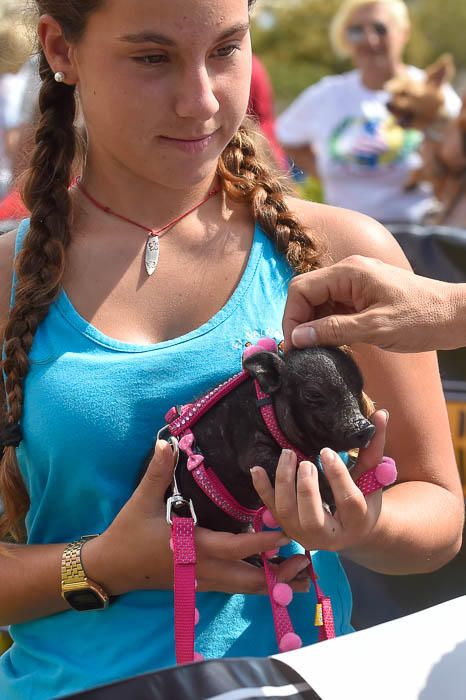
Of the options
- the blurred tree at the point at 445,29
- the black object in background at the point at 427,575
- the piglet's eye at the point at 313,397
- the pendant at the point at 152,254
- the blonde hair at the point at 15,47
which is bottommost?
the blurred tree at the point at 445,29

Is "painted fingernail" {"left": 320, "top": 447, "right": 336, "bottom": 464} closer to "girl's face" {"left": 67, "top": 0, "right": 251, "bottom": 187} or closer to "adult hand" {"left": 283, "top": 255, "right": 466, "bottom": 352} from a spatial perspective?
"adult hand" {"left": 283, "top": 255, "right": 466, "bottom": 352}

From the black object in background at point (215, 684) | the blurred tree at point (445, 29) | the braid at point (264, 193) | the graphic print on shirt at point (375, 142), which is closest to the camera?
the black object in background at point (215, 684)

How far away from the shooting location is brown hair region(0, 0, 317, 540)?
1945 millimetres

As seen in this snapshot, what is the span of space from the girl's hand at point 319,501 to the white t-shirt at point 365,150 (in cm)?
514

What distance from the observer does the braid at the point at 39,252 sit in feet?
6.40

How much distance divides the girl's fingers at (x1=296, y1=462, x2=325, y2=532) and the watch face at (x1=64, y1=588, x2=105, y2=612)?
1.61 feet

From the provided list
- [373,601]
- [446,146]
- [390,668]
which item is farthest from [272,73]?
[390,668]

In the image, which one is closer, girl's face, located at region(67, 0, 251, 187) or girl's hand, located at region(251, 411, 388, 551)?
girl's hand, located at region(251, 411, 388, 551)

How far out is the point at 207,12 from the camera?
1.78 m

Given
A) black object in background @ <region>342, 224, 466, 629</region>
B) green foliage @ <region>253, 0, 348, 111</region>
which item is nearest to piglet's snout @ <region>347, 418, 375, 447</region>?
black object in background @ <region>342, 224, 466, 629</region>

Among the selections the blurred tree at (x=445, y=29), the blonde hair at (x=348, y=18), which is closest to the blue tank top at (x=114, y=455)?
the blonde hair at (x=348, y=18)

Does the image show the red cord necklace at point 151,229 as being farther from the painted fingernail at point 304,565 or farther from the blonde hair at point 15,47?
the painted fingernail at point 304,565

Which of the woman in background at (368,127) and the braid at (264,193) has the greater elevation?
the braid at (264,193)

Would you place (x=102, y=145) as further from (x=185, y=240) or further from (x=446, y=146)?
(x=446, y=146)
